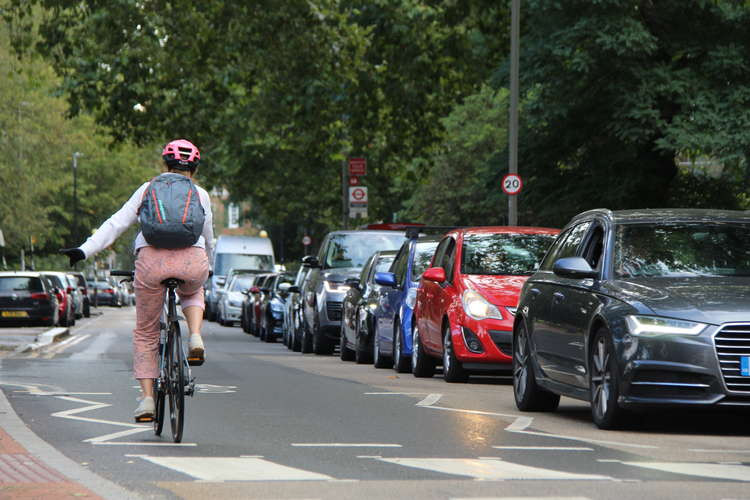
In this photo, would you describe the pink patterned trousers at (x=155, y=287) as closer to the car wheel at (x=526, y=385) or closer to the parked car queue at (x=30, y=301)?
the car wheel at (x=526, y=385)

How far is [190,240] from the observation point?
10.2 m

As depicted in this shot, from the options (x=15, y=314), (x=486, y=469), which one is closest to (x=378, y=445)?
(x=486, y=469)

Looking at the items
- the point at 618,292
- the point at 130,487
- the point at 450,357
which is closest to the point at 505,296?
the point at 450,357

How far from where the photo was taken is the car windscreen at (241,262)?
188ft

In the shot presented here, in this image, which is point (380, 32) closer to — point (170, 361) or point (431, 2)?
point (431, 2)

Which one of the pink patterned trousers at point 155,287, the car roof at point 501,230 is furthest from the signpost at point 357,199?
the pink patterned trousers at point 155,287

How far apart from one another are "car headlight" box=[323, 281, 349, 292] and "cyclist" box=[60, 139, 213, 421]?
15793mm

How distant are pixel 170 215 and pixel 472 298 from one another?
23.8ft

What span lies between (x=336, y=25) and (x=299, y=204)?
24004mm

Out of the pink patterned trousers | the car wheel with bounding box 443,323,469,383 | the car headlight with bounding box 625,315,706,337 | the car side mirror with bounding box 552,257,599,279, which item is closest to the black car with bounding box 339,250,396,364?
the car wheel with bounding box 443,323,469,383

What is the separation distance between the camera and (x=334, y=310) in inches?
1039

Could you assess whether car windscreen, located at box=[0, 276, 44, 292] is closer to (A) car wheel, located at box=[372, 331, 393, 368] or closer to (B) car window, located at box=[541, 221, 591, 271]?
(A) car wheel, located at box=[372, 331, 393, 368]

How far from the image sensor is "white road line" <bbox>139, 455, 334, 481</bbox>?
8547 mm

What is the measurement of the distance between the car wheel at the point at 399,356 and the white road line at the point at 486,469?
34.4ft
